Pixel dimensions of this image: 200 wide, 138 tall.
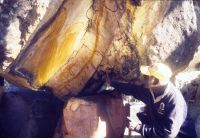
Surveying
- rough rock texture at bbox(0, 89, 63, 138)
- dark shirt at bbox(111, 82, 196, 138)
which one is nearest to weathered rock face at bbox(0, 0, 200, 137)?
rough rock texture at bbox(0, 89, 63, 138)

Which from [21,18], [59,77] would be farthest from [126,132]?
[21,18]

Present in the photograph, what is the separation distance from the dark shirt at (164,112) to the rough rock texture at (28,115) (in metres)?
1.18

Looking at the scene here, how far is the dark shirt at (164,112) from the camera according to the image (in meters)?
3.83

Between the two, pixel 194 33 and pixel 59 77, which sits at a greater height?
pixel 194 33

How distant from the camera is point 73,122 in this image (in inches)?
148

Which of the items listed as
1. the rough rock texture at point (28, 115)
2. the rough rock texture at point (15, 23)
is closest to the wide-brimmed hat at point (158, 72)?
the rough rock texture at point (28, 115)

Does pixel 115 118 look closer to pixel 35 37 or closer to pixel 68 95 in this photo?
pixel 68 95

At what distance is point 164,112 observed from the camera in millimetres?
3896

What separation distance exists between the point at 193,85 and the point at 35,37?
2482mm

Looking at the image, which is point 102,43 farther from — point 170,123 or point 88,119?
point 170,123

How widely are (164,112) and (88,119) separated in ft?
3.07

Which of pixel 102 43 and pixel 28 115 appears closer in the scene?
pixel 102 43

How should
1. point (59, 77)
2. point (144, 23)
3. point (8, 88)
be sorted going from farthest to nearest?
point (8, 88) → point (59, 77) → point (144, 23)

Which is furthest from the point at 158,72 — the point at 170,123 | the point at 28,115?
the point at 28,115
